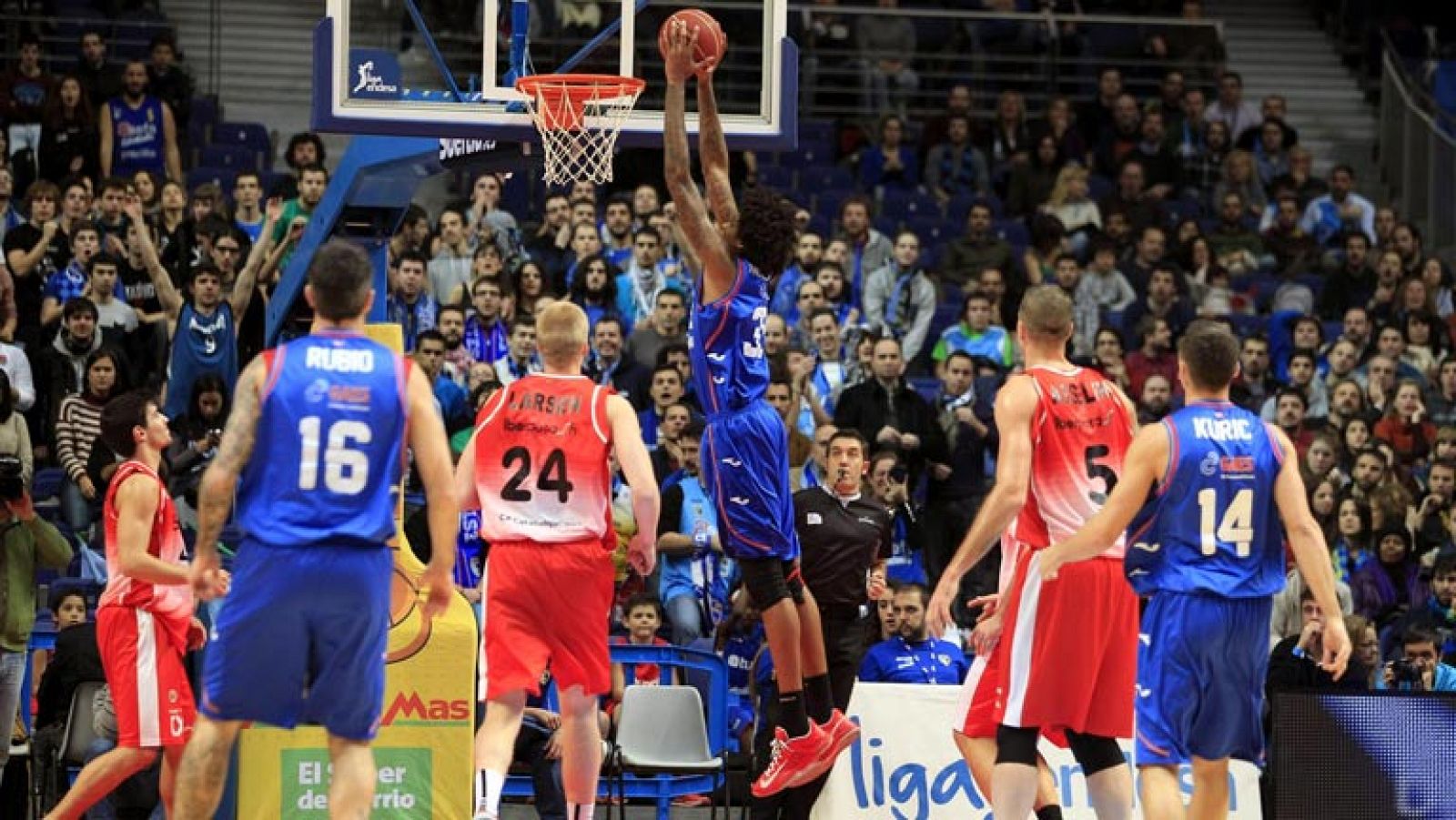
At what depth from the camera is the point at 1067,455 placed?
30.6 ft

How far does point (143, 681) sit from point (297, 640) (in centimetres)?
242

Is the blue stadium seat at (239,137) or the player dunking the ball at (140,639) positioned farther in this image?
the blue stadium seat at (239,137)

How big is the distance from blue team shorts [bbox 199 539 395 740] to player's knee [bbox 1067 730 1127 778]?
10.1 ft

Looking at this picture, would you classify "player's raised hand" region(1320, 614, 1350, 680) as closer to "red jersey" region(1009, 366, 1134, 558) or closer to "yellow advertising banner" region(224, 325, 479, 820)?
"red jersey" region(1009, 366, 1134, 558)

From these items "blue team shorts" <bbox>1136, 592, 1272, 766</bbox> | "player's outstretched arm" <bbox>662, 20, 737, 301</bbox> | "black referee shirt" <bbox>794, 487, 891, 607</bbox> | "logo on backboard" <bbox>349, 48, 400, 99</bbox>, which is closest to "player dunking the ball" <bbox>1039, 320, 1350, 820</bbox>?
"blue team shorts" <bbox>1136, 592, 1272, 766</bbox>

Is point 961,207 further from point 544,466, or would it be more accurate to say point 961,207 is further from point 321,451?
point 321,451

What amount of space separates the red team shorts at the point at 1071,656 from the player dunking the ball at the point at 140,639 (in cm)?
387

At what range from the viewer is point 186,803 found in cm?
819

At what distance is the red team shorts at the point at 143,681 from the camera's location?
10062 millimetres

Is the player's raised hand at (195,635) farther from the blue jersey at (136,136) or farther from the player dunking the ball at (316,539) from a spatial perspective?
the blue jersey at (136,136)

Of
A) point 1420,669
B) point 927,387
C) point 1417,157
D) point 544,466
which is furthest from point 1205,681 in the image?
point 1417,157

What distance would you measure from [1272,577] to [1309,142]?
676 inches

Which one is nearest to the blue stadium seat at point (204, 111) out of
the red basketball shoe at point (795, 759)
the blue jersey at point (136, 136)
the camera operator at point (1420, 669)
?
the blue jersey at point (136, 136)

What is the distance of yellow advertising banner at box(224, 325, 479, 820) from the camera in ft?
36.6
